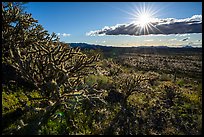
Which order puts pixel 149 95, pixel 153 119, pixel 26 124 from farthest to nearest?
pixel 149 95 → pixel 153 119 → pixel 26 124

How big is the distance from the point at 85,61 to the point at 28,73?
2.28 metres

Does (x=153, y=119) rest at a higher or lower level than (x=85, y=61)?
lower

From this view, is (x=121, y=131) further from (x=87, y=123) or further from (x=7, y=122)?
(x=7, y=122)

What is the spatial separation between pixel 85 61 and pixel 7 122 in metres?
3.45

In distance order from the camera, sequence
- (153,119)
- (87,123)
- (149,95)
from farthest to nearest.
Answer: (149,95), (153,119), (87,123)

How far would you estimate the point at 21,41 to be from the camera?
9.91 meters

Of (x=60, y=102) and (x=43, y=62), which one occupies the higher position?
(x=43, y=62)

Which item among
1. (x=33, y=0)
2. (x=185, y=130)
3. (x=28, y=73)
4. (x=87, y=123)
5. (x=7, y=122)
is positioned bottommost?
(x=185, y=130)

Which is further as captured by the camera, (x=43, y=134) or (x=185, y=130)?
(x=185, y=130)

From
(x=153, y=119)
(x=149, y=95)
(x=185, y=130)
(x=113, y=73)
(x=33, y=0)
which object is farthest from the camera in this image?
(x=113, y=73)

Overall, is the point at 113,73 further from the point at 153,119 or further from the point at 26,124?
the point at 26,124

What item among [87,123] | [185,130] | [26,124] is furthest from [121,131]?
[26,124]

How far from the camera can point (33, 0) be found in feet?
24.2

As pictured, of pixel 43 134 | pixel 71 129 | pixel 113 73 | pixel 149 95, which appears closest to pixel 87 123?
pixel 71 129
